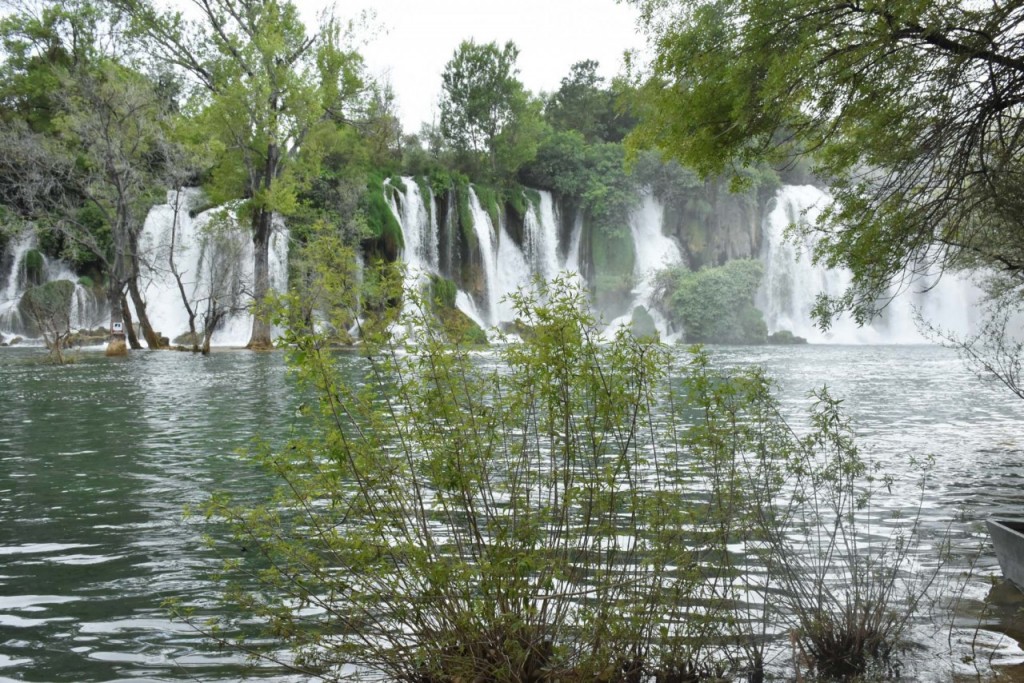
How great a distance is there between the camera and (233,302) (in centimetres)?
3272

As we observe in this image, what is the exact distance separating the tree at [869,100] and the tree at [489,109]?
44.2 meters

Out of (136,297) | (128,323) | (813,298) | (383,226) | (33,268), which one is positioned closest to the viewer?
(136,297)

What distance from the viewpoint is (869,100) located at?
→ 7.58 metres

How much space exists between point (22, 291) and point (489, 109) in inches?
1182

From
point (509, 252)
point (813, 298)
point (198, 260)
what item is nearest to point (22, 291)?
point (198, 260)

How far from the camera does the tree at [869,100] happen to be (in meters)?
6.89

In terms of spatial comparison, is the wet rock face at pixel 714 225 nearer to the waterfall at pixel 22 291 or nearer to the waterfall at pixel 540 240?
the waterfall at pixel 540 240

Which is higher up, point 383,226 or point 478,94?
point 478,94

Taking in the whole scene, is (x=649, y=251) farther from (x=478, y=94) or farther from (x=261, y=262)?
(x=261, y=262)

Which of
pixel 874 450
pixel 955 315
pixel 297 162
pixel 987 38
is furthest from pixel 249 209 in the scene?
pixel 955 315

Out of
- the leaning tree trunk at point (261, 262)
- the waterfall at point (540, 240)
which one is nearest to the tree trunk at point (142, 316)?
the leaning tree trunk at point (261, 262)

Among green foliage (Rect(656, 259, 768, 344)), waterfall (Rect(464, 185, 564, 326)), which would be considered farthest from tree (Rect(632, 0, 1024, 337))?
green foliage (Rect(656, 259, 768, 344))

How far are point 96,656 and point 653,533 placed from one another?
10.4 ft

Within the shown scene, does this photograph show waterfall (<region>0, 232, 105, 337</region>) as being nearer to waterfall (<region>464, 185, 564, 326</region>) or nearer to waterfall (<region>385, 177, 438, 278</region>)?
→ waterfall (<region>385, 177, 438, 278</region>)
